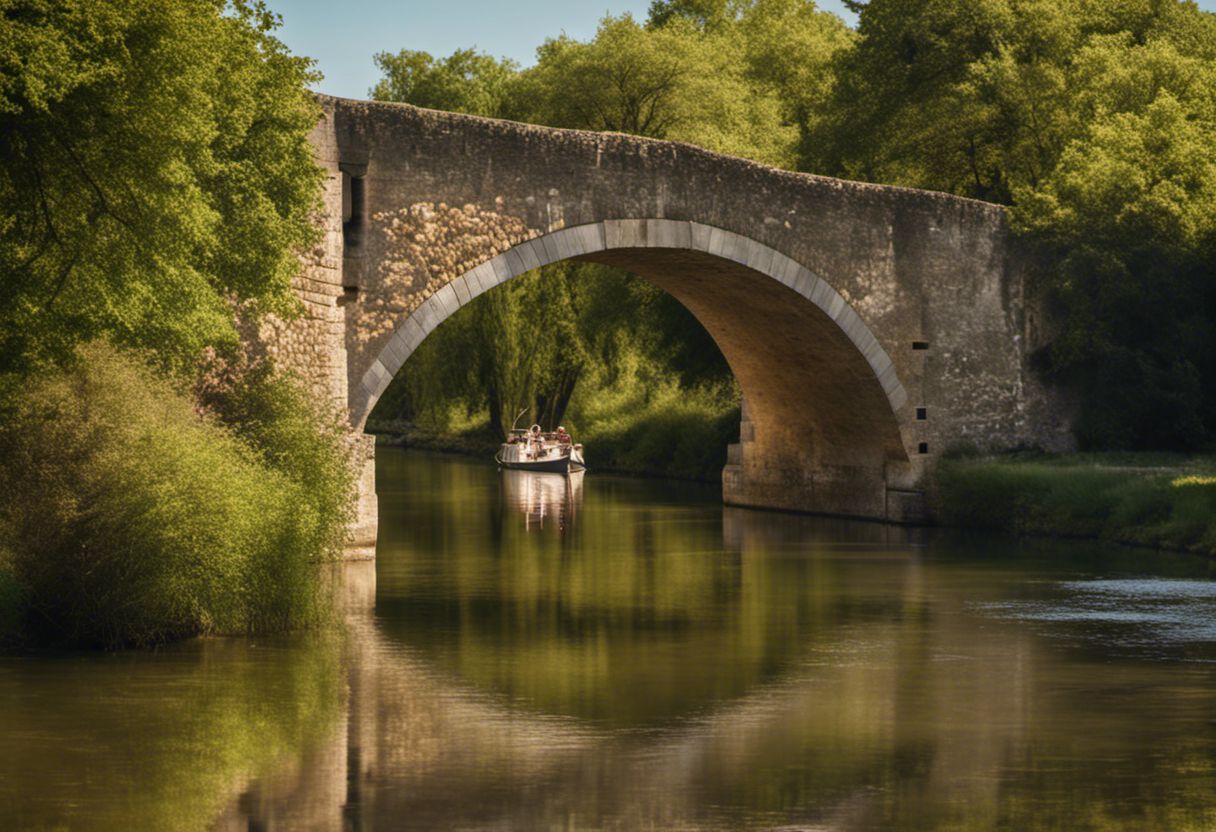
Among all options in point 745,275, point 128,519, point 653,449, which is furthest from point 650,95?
point 128,519

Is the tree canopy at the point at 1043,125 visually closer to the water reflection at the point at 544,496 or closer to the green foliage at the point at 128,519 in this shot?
the water reflection at the point at 544,496

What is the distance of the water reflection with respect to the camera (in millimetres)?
24625

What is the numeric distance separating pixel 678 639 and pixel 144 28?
5767 millimetres

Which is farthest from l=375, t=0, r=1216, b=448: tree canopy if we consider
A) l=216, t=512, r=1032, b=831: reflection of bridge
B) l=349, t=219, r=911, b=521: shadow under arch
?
l=216, t=512, r=1032, b=831: reflection of bridge

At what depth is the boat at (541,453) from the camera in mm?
→ 34656

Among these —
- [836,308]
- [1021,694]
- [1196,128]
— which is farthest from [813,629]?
[1196,128]

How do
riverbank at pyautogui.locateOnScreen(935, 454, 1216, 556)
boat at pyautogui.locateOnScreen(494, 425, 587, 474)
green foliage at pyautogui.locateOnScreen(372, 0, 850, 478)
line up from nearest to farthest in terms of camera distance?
riverbank at pyautogui.locateOnScreen(935, 454, 1216, 556) → green foliage at pyautogui.locateOnScreen(372, 0, 850, 478) → boat at pyautogui.locateOnScreen(494, 425, 587, 474)

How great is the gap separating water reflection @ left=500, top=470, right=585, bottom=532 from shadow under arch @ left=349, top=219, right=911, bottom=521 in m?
2.59

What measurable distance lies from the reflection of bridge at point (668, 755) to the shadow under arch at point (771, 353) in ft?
24.5

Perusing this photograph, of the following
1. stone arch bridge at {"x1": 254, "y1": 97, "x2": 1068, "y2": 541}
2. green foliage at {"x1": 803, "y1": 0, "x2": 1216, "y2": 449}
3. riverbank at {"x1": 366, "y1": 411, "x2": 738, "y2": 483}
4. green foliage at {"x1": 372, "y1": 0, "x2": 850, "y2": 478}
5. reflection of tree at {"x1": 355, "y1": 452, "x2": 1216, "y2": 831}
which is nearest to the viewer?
reflection of tree at {"x1": 355, "y1": 452, "x2": 1216, "y2": 831}

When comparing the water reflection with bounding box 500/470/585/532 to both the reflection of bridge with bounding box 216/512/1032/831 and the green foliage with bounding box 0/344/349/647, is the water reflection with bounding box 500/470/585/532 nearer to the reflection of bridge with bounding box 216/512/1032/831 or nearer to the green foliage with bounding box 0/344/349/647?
the green foliage with bounding box 0/344/349/647

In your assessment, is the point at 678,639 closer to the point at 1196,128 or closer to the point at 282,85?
the point at 282,85

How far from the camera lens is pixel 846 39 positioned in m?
38.8

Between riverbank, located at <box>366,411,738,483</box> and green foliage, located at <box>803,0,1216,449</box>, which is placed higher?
green foliage, located at <box>803,0,1216,449</box>
